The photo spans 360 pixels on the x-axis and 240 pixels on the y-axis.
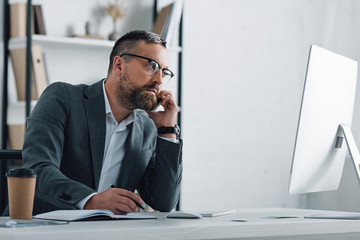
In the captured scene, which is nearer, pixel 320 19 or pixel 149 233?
pixel 149 233

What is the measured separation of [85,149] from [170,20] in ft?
5.44

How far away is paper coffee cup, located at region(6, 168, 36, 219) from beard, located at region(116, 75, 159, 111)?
29.7 inches

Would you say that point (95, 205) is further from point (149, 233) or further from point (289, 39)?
point (289, 39)

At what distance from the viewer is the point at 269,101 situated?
3.91 meters

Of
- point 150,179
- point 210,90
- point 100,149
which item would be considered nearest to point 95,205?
point 100,149

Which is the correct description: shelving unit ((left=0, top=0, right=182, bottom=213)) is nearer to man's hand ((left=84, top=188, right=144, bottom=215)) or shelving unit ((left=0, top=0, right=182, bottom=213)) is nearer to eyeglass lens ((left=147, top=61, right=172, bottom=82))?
eyeglass lens ((left=147, top=61, right=172, bottom=82))

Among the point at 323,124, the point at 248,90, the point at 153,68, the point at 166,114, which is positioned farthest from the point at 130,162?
the point at 248,90

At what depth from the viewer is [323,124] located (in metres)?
1.54

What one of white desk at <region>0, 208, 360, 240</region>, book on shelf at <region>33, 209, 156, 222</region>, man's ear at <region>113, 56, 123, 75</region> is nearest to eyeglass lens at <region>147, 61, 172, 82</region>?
man's ear at <region>113, 56, 123, 75</region>

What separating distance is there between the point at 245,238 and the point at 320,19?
3230mm

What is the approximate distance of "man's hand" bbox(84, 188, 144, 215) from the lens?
135 centimetres

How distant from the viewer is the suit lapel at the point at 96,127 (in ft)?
5.83

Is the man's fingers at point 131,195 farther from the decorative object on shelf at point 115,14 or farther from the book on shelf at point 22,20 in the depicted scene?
the decorative object on shelf at point 115,14

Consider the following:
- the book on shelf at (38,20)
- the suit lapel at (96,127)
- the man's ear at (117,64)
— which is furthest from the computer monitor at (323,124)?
the book on shelf at (38,20)
